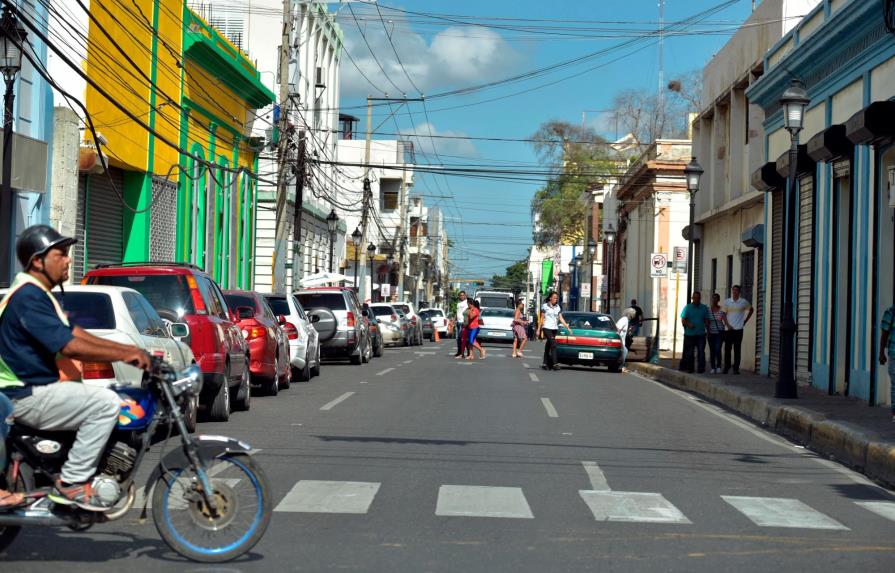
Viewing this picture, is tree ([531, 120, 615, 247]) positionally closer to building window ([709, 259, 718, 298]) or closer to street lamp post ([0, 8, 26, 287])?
building window ([709, 259, 718, 298])

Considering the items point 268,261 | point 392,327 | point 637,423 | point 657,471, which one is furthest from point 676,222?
point 657,471

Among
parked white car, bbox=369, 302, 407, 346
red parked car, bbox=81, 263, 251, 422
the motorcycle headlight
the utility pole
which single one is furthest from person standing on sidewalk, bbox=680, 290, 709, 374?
the motorcycle headlight

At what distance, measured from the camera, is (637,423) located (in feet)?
52.3

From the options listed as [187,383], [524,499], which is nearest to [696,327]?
[524,499]

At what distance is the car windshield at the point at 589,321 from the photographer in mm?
30125

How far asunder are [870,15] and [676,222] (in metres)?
28.7

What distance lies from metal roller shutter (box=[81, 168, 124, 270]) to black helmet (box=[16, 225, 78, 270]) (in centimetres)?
2069

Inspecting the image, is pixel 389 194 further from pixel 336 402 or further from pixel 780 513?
pixel 780 513

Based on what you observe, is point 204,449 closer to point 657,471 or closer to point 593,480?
point 593,480

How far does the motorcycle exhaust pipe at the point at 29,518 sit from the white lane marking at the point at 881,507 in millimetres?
5864

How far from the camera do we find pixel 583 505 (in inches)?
360

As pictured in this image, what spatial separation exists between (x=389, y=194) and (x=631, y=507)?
86.2 meters

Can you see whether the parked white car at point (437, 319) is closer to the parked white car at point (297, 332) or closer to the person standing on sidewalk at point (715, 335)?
the person standing on sidewalk at point (715, 335)

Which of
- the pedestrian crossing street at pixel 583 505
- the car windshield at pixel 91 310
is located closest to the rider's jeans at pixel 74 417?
the pedestrian crossing street at pixel 583 505
